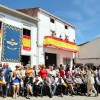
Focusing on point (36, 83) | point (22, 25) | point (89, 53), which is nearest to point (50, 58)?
point (22, 25)

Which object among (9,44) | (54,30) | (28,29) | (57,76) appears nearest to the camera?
(57,76)

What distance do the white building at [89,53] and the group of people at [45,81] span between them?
17.3 m

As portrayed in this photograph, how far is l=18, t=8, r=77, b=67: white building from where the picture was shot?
2403 centimetres

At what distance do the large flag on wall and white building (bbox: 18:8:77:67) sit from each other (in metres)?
3.05

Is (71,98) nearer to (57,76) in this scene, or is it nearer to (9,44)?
(57,76)

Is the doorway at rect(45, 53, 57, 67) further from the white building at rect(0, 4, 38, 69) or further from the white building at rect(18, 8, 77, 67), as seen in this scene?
the white building at rect(0, 4, 38, 69)

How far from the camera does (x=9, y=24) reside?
19.8 m

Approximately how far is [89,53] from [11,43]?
1692cm

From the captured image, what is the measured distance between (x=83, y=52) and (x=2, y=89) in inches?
914

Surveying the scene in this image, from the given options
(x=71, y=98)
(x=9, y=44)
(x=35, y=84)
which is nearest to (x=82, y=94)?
(x=71, y=98)

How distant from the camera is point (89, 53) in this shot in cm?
3425

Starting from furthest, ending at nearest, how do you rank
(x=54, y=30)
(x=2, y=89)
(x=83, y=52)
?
(x=83, y=52)
(x=54, y=30)
(x=2, y=89)

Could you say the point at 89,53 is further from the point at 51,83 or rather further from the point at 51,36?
the point at 51,83

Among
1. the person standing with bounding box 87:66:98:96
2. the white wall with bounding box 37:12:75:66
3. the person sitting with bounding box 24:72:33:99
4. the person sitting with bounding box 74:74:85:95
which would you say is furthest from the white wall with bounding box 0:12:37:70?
the person standing with bounding box 87:66:98:96
